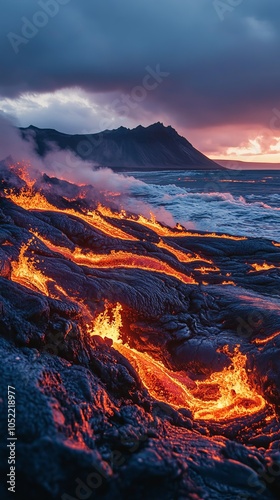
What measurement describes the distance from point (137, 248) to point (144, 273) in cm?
304

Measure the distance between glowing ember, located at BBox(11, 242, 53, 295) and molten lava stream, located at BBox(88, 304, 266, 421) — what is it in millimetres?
1567

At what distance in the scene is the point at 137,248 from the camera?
14180 mm

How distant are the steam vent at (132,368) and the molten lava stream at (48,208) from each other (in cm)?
155

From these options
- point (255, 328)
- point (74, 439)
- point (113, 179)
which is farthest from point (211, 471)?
point (113, 179)

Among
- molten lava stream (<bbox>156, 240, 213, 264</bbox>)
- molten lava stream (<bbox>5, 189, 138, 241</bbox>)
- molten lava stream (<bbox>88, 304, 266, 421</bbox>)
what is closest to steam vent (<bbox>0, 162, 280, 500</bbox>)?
molten lava stream (<bbox>88, 304, 266, 421</bbox>)

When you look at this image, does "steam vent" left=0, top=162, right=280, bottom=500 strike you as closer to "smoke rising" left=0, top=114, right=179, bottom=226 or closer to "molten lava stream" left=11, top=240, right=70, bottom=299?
"molten lava stream" left=11, top=240, right=70, bottom=299

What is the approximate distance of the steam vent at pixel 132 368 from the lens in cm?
393

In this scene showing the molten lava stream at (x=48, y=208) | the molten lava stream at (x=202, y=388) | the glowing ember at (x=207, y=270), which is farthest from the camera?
the molten lava stream at (x=48, y=208)

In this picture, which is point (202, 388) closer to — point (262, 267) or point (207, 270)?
point (207, 270)

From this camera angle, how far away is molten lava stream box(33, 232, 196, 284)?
1202 centimetres

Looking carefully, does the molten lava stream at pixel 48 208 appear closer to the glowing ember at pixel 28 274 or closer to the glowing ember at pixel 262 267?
the glowing ember at pixel 262 267

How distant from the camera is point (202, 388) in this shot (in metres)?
7.82

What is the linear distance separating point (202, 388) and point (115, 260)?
5804mm

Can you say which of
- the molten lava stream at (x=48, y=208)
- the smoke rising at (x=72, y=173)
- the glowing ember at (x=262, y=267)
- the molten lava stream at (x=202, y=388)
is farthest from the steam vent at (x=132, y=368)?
the smoke rising at (x=72, y=173)
